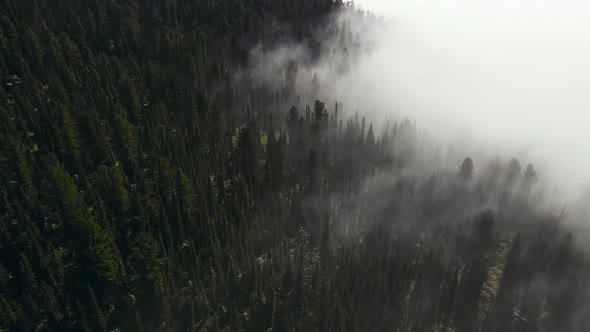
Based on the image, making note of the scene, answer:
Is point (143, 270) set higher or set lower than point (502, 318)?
higher

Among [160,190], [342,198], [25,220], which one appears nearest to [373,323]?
[342,198]

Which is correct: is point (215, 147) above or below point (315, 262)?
above

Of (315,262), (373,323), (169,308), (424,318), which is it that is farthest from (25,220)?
(424,318)

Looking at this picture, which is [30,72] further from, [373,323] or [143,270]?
[373,323]

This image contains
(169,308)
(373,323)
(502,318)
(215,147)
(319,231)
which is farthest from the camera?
(215,147)

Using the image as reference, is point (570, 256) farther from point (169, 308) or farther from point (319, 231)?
point (169, 308)

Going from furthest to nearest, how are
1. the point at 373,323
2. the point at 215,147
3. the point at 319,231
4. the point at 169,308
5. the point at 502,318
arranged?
the point at 215,147
the point at 319,231
the point at 502,318
the point at 373,323
the point at 169,308

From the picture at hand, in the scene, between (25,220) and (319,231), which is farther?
(319,231)

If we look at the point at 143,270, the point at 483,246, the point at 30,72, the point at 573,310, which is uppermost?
the point at 30,72

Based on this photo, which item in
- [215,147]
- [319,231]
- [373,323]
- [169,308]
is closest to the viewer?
[169,308]
